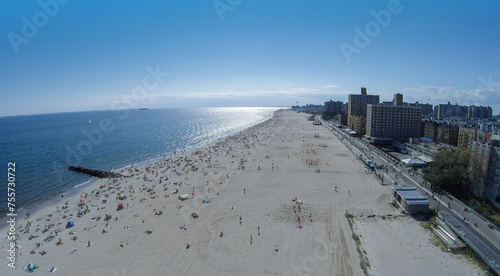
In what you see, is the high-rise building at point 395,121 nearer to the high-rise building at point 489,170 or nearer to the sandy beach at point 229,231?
the sandy beach at point 229,231

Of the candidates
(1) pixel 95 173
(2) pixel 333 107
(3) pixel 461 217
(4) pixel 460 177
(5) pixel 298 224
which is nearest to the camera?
(3) pixel 461 217

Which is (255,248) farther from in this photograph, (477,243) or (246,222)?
(477,243)

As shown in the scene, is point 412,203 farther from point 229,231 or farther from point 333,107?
point 333,107

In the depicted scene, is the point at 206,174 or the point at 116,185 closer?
the point at 116,185

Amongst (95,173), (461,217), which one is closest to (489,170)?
(461,217)

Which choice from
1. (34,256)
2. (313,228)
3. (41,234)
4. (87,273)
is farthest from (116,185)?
(313,228)

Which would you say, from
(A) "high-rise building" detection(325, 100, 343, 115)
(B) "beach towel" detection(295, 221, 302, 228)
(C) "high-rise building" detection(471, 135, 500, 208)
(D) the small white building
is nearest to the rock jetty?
(B) "beach towel" detection(295, 221, 302, 228)
